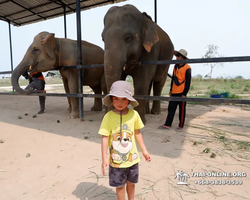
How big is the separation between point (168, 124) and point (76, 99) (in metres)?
2.52

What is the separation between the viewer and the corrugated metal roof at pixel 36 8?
297 inches

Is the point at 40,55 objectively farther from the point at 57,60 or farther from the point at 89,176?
the point at 89,176

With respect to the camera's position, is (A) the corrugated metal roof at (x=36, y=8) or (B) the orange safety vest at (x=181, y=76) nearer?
(B) the orange safety vest at (x=181, y=76)

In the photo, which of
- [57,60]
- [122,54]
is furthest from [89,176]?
[57,60]

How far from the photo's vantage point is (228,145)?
3.21 m

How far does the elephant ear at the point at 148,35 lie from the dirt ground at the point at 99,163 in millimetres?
1694

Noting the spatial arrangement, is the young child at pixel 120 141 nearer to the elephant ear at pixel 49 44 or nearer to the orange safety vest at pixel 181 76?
the orange safety vest at pixel 181 76

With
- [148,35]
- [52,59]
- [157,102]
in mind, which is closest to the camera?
[148,35]

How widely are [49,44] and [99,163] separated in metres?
3.63

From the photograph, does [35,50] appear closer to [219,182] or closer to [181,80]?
[181,80]

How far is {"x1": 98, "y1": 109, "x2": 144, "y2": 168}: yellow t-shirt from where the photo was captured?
1713 mm

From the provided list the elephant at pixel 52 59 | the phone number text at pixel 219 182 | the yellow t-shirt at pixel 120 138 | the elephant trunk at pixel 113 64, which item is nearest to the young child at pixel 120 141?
the yellow t-shirt at pixel 120 138

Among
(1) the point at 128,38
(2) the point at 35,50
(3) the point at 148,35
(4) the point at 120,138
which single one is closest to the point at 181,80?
(3) the point at 148,35

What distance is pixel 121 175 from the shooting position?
67.7 inches
